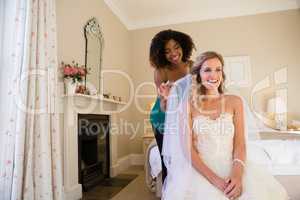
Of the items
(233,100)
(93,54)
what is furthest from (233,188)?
(93,54)

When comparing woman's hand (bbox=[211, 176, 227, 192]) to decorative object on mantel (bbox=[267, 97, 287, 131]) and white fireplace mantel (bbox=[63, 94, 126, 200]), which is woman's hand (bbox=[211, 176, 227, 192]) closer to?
white fireplace mantel (bbox=[63, 94, 126, 200])

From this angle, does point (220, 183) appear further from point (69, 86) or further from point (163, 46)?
point (69, 86)

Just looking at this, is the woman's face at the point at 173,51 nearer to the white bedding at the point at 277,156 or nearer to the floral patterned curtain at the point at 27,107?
the white bedding at the point at 277,156

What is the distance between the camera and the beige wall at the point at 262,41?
4.07 m

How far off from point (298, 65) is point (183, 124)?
3.75m

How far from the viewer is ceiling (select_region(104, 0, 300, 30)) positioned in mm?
4059

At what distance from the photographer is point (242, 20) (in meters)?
4.32

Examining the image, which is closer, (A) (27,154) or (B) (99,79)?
(A) (27,154)

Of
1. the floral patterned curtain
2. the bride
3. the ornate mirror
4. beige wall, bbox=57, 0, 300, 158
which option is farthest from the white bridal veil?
beige wall, bbox=57, 0, 300, 158

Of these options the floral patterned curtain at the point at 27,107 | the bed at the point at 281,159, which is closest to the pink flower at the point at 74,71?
the floral patterned curtain at the point at 27,107

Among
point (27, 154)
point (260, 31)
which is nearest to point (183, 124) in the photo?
point (27, 154)

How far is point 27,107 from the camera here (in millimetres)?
1811

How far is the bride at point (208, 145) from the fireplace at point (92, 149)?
175 centimetres

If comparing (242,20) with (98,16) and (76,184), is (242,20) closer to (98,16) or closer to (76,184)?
(98,16)
